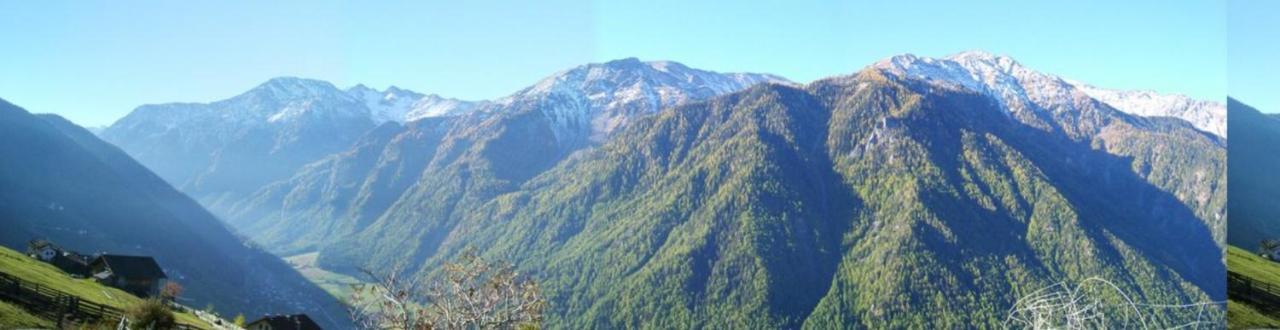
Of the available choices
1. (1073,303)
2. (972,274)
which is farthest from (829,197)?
(1073,303)

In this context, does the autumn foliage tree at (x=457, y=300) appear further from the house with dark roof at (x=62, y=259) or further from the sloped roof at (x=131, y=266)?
the sloped roof at (x=131, y=266)

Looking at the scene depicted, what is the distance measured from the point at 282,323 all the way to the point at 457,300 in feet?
76.8

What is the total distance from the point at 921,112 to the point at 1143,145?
214 ft

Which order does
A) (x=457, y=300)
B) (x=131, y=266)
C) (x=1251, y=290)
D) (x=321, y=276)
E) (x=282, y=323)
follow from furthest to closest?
(x=321, y=276)
(x=282, y=323)
(x=131, y=266)
(x=1251, y=290)
(x=457, y=300)

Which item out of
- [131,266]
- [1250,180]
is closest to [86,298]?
[131,266]

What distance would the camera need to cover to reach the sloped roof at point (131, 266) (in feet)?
70.8

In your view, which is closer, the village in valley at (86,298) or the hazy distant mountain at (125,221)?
the village in valley at (86,298)

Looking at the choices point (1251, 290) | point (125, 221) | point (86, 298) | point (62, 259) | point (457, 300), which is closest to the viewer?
point (457, 300)

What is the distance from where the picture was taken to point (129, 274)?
2170 centimetres

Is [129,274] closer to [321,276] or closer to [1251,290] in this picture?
[1251,290]

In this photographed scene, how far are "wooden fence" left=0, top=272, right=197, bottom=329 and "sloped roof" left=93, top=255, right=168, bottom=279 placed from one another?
31.4 feet

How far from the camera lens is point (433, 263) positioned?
14975 centimetres

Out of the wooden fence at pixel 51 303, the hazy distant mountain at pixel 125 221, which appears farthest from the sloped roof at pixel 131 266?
the hazy distant mountain at pixel 125 221

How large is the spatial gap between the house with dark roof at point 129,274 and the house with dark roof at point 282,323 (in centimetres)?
378
